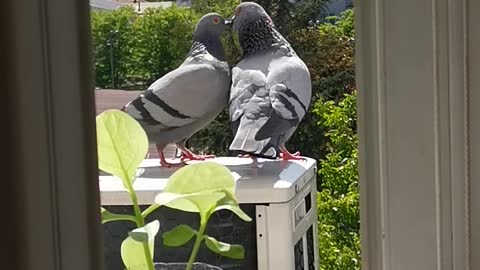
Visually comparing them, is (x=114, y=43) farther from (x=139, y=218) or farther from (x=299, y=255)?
(x=299, y=255)

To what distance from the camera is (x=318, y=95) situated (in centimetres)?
107

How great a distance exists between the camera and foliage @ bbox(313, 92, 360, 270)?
1055mm

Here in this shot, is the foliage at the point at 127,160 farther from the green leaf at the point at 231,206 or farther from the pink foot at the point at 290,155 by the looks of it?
the pink foot at the point at 290,155

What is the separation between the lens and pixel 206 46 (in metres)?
1.02

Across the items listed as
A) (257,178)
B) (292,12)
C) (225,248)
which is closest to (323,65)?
(292,12)

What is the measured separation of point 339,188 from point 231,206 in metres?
0.16

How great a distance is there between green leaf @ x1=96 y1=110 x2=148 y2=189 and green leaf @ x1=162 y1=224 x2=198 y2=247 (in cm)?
12

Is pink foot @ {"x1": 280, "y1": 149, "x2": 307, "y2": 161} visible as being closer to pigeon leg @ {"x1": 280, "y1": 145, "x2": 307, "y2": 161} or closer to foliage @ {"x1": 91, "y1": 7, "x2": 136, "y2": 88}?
pigeon leg @ {"x1": 280, "y1": 145, "x2": 307, "y2": 161}

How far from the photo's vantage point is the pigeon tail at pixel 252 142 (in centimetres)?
106
